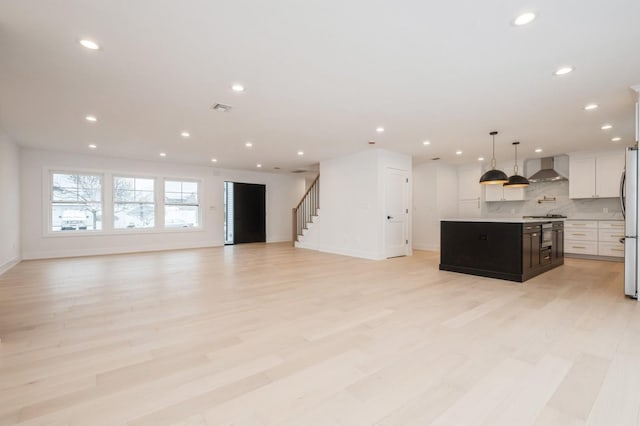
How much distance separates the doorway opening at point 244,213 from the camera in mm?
10172

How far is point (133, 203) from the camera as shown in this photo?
823 centimetres

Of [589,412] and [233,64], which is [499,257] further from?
[233,64]

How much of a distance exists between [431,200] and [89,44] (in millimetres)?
8210

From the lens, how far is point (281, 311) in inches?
125

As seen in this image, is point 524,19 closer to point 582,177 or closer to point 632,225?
point 632,225

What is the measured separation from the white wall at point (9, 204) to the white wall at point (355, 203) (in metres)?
6.52

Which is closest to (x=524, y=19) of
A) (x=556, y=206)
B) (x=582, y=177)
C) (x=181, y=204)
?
(x=582, y=177)

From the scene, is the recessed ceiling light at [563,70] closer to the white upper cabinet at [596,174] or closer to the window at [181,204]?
the white upper cabinet at [596,174]

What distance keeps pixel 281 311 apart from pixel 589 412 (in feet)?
8.02

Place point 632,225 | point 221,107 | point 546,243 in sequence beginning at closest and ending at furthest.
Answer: point 632,225 < point 221,107 < point 546,243

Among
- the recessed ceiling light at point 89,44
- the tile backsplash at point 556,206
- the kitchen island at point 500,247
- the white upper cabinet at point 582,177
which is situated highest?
the recessed ceiling light at point 89,44

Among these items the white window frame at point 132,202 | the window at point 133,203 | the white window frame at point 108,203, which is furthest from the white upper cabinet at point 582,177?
the window at point 133,203

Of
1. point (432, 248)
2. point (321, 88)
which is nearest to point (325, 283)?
point (321, 88)

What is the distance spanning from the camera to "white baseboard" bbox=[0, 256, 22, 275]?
5.28m
